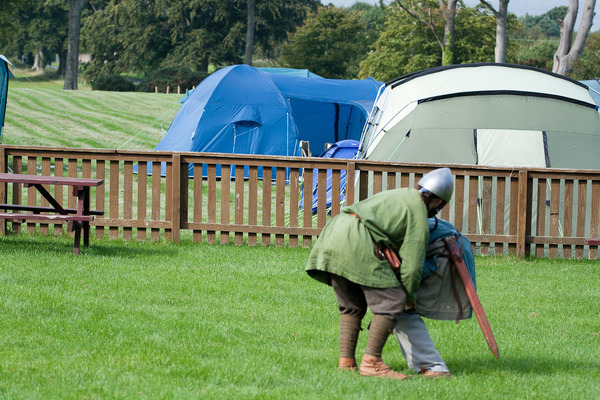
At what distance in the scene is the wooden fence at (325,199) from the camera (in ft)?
30.2

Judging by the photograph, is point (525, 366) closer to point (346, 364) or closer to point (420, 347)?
point (420, 347)

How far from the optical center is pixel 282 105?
17250mm

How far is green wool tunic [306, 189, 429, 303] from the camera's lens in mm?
4316

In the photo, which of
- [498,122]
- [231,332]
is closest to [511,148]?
[498,122]

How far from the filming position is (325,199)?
941 centimetres

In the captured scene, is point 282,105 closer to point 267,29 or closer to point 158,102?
point 158,102

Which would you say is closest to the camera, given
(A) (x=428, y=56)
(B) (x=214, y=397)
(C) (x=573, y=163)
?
(B) (x=214, y=397)

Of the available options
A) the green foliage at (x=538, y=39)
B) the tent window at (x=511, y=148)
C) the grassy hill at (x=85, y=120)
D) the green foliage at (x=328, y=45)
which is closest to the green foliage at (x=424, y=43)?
the green foliage at (x=538, y=39)

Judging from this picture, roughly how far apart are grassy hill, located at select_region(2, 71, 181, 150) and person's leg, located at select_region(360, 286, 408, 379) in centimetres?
1551

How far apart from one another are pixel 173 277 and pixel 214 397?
3.31 meters

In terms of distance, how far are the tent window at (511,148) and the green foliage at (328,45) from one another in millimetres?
45515

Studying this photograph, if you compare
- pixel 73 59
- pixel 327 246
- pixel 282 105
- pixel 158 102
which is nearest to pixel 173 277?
pixel 327 246

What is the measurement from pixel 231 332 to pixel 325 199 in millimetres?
4130

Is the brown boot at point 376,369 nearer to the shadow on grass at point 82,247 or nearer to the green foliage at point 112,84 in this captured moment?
the shadow on grass at point 82,247
